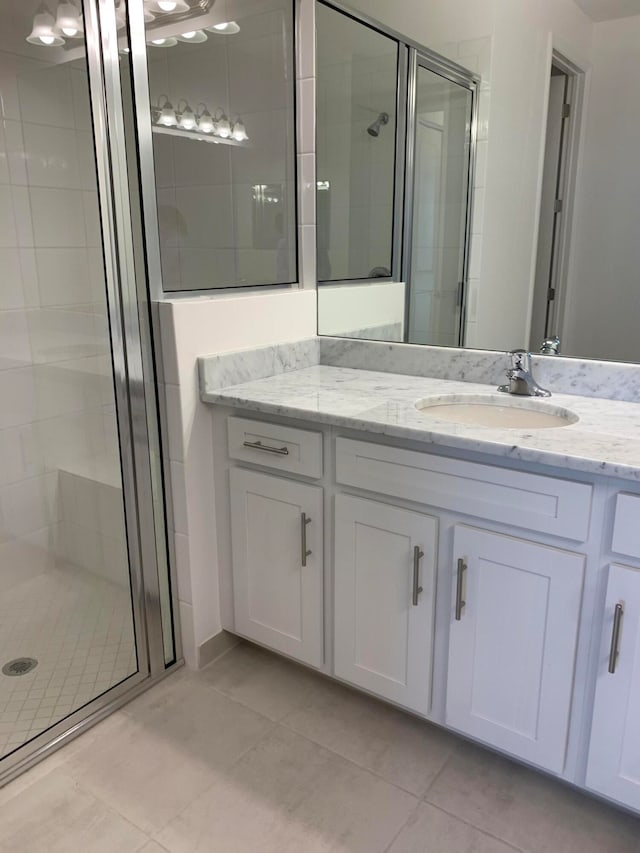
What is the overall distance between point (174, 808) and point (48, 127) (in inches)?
75.5

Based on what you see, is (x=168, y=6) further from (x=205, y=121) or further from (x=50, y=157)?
(x=50, y=157)

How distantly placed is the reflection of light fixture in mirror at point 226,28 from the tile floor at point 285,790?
190cm

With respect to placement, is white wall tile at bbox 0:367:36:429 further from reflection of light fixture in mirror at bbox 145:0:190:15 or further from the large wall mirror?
reflection of light fixture in mirror at bbox 145:0:190:15

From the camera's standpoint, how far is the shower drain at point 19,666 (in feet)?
6.50

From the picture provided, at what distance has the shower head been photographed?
215 cm

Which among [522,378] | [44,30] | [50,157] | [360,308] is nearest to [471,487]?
[522,378]

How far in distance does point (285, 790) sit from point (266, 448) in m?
0.84

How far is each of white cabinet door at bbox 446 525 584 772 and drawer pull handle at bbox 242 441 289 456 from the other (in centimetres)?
51

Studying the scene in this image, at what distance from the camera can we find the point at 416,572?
1.60m

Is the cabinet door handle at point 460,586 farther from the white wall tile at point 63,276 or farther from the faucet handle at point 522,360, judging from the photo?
the white wall tile at point 63,276

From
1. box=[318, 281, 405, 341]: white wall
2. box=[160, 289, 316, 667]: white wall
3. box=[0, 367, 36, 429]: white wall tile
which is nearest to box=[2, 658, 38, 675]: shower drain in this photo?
box=[160, 289, 316, 667]: white wall

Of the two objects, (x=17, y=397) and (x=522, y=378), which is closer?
(x=522, y=378)

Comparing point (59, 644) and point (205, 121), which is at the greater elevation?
point (205, 121)

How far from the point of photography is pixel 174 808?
1.55 m
